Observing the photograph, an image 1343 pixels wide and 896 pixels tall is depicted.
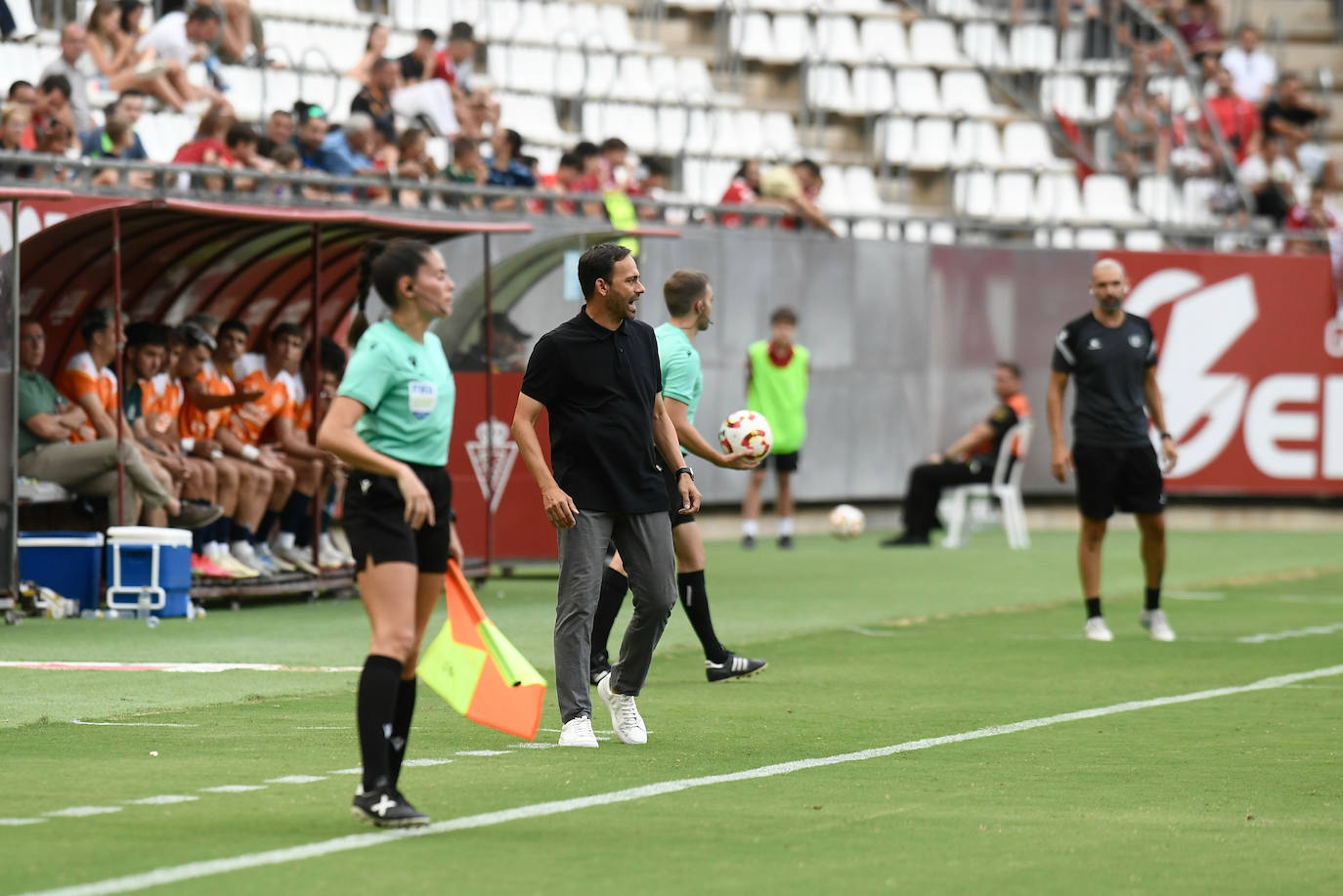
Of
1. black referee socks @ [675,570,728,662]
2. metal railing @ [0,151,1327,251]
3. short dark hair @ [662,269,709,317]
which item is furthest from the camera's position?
metal railing @ [0,151,1327,251]

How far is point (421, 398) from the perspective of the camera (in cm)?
760

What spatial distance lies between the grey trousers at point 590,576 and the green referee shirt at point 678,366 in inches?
61.1

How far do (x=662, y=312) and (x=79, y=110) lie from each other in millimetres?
7139

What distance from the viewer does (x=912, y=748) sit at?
9.91 m

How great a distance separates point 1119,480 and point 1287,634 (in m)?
1.71

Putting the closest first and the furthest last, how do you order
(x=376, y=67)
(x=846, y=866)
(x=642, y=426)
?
(x=846, y=866)
(x=642, y=426)
(x=376, y=67)

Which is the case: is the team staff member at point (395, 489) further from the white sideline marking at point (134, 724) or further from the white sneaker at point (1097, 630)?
the white sneaker at point (1097, 630)

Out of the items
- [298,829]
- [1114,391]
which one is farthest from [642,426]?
[1114,391]

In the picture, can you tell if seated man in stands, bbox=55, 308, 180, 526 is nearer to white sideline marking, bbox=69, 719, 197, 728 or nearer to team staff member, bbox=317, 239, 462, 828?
white sideline marking, bbox=69, 719, 197, 728

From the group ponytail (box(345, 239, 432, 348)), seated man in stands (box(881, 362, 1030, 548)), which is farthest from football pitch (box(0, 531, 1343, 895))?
seated man in stands (box(881, 362, 1030, 548))

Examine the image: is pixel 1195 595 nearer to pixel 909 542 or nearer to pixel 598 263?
pixel 909 542

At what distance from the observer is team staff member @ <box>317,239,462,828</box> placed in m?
7.43

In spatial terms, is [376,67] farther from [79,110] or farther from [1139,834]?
[1139,834]

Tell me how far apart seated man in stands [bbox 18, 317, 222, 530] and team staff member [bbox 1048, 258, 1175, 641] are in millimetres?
6194
